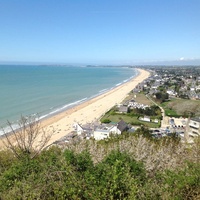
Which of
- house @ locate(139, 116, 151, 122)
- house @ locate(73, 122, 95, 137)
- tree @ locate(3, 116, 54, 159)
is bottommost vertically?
house @ locate(139, 116, 151, 122)

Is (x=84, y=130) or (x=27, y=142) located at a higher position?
(x=27, y=142)

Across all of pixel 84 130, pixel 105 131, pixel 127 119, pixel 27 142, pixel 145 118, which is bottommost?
pixel 127 119

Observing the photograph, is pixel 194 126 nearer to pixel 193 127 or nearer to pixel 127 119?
pixel 193 127

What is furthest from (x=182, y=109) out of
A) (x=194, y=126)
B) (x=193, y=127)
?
(x=194, y=126)

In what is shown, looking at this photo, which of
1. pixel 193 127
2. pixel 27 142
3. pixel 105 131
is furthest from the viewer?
pixel 193 127

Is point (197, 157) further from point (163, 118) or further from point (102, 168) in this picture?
point (163, 118)

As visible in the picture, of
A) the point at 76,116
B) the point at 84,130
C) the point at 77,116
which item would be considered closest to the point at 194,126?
the point at 84,130

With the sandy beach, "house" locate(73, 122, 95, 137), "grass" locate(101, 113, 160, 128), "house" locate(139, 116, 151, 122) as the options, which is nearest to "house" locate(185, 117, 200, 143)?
"grass" locate(101, 113, 160, 128)

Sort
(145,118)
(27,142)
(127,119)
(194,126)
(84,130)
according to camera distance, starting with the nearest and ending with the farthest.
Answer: (27,142)
(194,126)
(84,130)
(127,119)
(145,118)

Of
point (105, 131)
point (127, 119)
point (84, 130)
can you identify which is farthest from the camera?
point (127, 119)

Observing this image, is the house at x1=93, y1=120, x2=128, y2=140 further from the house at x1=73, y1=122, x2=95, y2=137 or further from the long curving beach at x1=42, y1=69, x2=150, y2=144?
the long curving beach at x1=42, y1=69, x2=150, y2=144

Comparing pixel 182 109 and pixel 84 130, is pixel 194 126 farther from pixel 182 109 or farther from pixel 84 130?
pixel 182 109

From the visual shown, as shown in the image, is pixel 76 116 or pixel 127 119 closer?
pixel 127 119
